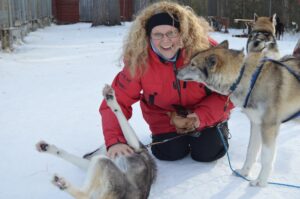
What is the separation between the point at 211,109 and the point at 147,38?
24.6 inches

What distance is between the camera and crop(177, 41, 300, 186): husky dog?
7.19 ft

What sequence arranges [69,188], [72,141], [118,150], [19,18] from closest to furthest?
1. [69,188]
2. [118,150]
3. [72,141]
4. [19,18]

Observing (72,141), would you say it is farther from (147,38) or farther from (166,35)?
(166,35)

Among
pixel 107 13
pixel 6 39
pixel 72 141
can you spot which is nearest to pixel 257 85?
pixel 72 141

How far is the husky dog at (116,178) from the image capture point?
1844 mm

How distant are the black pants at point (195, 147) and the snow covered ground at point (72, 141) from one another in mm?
51

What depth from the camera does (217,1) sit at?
16.0 metres

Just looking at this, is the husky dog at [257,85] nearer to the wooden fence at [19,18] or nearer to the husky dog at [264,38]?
the husky dog at [264,38]

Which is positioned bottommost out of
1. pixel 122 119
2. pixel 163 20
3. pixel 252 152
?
pixel 252 152

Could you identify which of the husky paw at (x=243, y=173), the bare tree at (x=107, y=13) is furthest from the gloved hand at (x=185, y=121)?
A: the bare tree at (x=107, y=13)

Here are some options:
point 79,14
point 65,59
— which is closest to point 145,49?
point 65,59

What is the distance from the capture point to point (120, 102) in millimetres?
2527

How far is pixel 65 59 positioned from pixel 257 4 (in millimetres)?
10079

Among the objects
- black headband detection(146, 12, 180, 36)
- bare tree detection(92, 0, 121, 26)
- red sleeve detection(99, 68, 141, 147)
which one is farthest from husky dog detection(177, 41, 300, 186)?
bare tree detection(92, 0, 121, 26)
